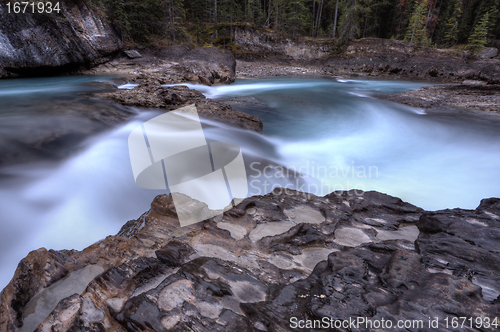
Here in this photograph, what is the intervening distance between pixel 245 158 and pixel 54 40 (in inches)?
624

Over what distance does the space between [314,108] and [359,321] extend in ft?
33.8

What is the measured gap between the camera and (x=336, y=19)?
30891mm

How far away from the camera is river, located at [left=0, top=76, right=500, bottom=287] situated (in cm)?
341

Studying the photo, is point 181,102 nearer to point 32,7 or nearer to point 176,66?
point 176,66

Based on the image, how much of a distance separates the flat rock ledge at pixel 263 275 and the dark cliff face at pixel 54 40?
16.3 metres

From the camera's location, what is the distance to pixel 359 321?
4.84 feet

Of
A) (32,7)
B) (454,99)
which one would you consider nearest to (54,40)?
(32,7)

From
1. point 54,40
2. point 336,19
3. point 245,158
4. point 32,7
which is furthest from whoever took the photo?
point 336,19

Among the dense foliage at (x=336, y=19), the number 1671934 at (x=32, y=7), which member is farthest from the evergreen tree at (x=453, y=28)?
the number 1671934 at (x=32, y=7)

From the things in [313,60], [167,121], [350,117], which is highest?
[313,60]

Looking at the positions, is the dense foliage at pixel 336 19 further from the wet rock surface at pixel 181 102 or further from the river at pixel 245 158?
the river at pixel 245 158

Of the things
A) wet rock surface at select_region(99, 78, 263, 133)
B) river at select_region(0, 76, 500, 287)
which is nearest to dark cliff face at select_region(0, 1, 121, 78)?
river at select_region(0, 76, 500, 287)

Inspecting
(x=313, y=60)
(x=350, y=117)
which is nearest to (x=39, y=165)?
(x=350, y=117)

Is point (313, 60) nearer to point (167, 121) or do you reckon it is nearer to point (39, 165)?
point (167, 121)
